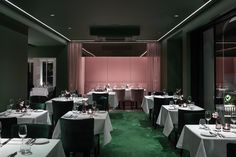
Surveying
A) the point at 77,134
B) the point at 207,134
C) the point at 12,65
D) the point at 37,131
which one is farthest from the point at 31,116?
the point at 207,134

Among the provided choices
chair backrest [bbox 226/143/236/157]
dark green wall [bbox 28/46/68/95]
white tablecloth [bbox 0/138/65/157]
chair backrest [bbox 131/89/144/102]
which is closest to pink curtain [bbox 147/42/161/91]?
chair backrest [bbox 131/89/144/102]

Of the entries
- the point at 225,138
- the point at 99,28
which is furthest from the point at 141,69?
the point at 225,138

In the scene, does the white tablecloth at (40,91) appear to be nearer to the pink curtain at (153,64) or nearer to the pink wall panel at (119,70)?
the pink wall panel at (119,70)

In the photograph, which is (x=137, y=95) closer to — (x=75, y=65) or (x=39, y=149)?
(x=75, y=65)

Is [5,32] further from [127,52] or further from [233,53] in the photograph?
[127,52]

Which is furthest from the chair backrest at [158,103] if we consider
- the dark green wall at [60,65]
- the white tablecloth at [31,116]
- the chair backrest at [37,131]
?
the dark green wall at [60,65]

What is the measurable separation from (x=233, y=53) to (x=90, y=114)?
5940mm

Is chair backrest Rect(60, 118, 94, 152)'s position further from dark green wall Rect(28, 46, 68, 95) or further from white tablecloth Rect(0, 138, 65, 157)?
dark green wall Rect(28, 46, 68, 95)

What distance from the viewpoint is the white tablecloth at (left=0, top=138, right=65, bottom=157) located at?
2.45 m

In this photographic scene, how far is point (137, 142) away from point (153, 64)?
6318mm

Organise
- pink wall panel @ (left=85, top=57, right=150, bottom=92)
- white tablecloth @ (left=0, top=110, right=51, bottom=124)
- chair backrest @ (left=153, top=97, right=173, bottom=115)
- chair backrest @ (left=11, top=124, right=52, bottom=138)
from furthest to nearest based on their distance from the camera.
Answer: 1. pink wall panel @ (left=85, top=57, right=150, bottom=92)
2. chair backrest @ (left=153, top=97, right=173, bottom=115)
3. white tablecloth @ (left=0, top=110, right=51, bottom=124)
4. chair backrest @ (left=11, top=124, right=52, bottom=138)

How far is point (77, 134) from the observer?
141 inches

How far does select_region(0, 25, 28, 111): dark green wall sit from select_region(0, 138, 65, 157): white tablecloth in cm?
343

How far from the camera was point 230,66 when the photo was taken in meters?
8.19
